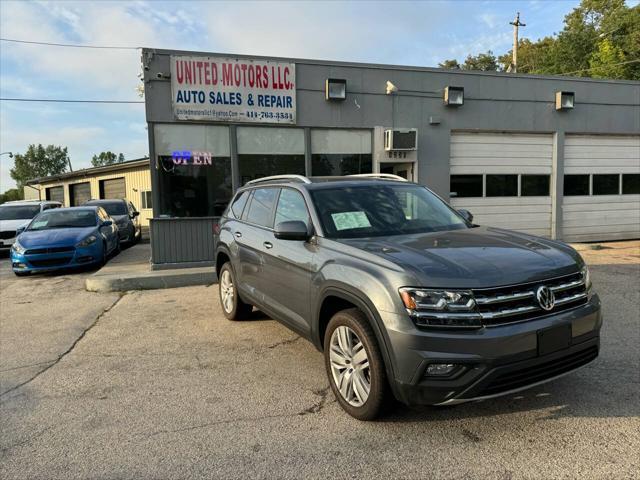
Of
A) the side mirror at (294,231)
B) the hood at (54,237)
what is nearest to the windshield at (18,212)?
the hood at (54,237)

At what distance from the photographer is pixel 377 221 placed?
4.11 meters

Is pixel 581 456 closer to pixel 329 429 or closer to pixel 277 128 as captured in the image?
pixel 329 429

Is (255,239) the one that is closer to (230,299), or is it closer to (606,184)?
(230,299)

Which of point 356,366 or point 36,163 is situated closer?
point 356,366

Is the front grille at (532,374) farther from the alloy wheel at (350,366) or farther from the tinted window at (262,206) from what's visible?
the tinted window at (262,206)

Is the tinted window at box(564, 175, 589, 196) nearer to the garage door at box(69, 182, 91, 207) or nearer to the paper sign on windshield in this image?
the paper sign on windshield

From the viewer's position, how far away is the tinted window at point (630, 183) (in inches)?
551

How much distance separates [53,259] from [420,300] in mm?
9659

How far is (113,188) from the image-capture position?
93.6ft

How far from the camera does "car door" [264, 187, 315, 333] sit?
3.99 metres

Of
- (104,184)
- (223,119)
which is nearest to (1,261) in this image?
(223,119)

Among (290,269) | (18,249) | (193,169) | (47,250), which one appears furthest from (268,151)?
(290,269)

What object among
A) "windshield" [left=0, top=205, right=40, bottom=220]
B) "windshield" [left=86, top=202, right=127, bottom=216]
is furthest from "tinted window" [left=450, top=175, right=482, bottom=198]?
"windshield" [left=0, top=205, right=40, bottom=220]

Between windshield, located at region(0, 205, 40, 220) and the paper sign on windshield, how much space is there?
14445 mm
